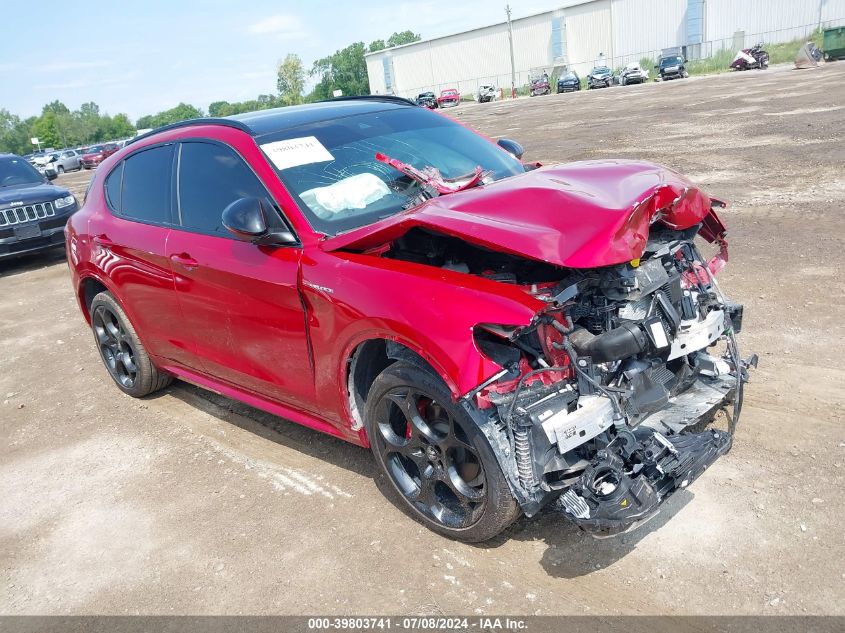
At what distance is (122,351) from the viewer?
17.8 ft

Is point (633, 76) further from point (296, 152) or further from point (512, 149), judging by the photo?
point (296, 152)

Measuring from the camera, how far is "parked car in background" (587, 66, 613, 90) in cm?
4978

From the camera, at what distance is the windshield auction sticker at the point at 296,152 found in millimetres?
3756

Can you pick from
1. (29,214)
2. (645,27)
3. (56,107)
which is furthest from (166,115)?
(29,214)

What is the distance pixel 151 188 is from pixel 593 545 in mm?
3452

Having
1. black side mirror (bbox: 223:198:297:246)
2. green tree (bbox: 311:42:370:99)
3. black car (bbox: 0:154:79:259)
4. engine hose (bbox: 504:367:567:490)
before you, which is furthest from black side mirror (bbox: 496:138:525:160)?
green tree (bbox: 311:42:370:99)

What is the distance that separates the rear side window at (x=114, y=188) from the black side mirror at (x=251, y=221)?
1928 millimetres

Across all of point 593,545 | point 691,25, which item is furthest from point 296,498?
point 691,25

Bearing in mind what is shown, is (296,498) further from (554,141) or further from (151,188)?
(554,141)

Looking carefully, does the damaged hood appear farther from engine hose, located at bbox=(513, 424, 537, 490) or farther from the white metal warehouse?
the white metal warehouse

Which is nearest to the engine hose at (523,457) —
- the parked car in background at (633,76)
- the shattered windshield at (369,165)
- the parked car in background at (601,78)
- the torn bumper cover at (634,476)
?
the torn bumper cover at (634,476)

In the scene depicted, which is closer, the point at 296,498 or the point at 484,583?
the point at 484,583

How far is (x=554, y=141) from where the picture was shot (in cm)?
1783

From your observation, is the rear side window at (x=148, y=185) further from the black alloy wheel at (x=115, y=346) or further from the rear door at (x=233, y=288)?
the black alloy wheel at (x=115, y=346)
